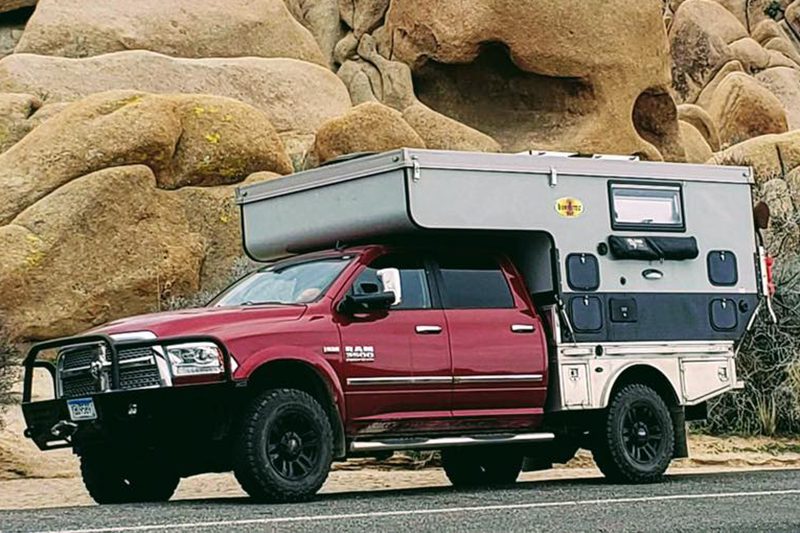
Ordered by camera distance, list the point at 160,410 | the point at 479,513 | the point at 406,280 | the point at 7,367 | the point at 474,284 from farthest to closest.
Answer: the point at 7,367
the point at 474,284
the point at 406,280
the point at 160,410
the point at 479,513

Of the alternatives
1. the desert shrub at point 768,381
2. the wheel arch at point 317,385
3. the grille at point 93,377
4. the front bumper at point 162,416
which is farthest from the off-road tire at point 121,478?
the desert shrub at point 768,381

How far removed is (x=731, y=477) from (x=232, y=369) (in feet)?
17.6

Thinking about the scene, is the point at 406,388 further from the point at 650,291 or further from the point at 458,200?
the point at 650,291

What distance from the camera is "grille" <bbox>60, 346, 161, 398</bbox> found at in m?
11.2

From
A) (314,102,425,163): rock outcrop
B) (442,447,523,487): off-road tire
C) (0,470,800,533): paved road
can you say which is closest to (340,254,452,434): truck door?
(0,470,800,533): paved road

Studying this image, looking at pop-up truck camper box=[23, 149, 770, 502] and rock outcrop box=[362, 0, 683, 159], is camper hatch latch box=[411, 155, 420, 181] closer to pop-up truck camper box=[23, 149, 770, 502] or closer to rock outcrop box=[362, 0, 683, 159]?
pop-up truck camper box=[23, 149, 770, 502]

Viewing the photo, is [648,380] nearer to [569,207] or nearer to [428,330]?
[569,207]

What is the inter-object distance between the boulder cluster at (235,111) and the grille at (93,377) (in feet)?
31.1

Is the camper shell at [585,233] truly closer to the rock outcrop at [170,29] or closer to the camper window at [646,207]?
the camper window at [646,207]

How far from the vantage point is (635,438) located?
13922 mm

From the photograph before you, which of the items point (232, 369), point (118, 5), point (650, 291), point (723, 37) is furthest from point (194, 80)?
point (723, 37)

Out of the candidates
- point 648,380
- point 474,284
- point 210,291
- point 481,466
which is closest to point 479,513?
point 474,284

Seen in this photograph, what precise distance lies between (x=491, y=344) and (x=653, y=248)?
198 cm

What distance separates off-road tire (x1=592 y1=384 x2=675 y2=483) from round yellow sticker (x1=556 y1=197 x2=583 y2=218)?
1.58 metres
